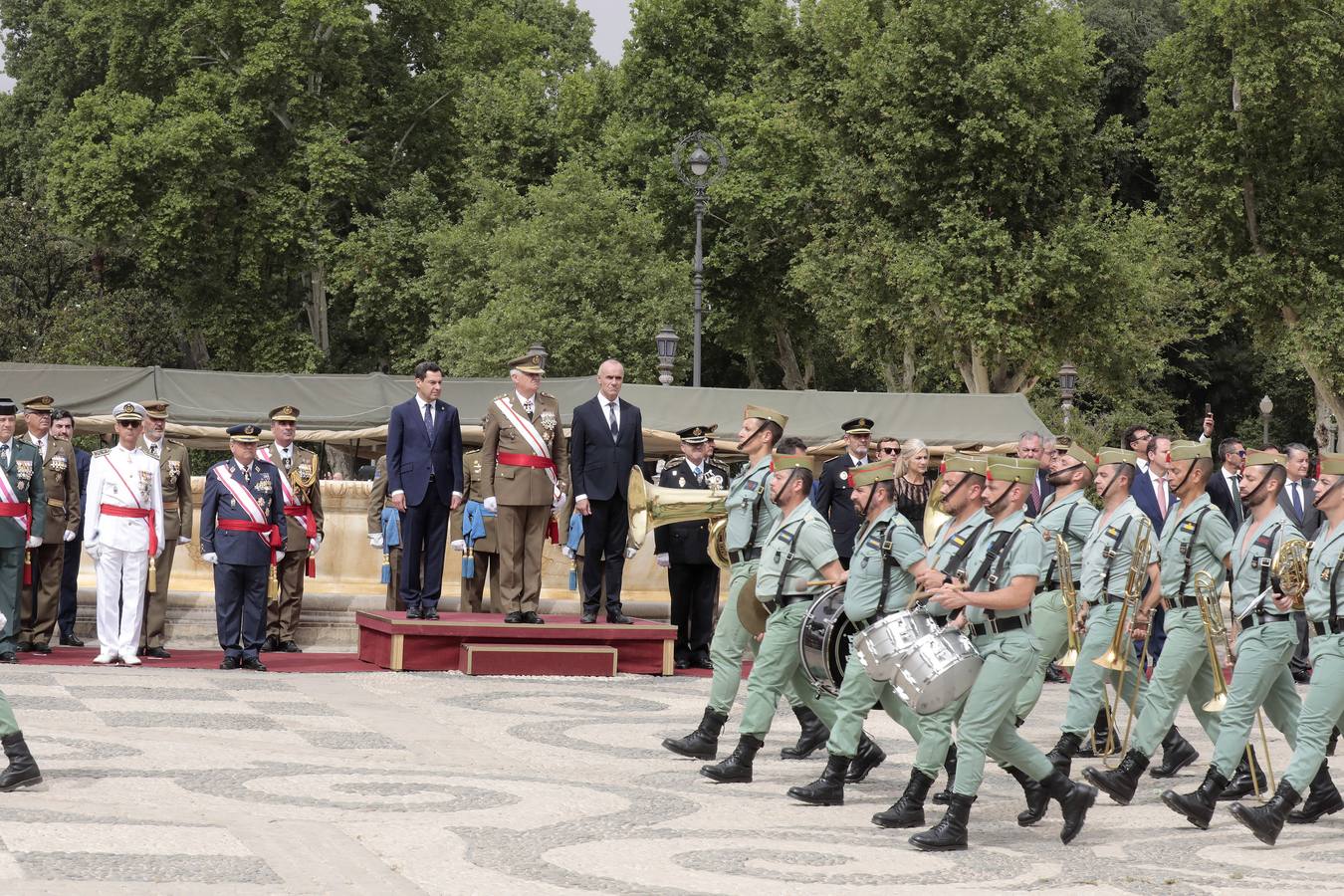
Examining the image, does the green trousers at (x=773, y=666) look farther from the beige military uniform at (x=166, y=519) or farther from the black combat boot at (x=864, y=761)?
the beige military uniform at (x=166, y=519)

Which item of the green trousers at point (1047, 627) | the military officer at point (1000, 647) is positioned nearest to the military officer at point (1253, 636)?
the military officer at point (1000, 647)

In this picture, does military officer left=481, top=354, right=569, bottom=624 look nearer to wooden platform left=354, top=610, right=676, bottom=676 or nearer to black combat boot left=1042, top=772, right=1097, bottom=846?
wooden platform left=354, top=610, right=676, bottom=676

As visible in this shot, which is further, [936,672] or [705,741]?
[705,741]

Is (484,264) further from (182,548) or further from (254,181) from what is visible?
(182,548)

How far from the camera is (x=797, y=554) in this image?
995cm

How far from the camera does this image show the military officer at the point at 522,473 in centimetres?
1457

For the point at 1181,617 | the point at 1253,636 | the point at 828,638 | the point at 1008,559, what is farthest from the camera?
the point at 1181,617

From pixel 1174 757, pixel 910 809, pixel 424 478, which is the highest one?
pixel 424 478

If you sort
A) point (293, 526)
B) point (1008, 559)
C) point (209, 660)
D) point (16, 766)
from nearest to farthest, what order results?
point (1008, 559) → point (16, 766) → point (209, 660) → point (293, 526)

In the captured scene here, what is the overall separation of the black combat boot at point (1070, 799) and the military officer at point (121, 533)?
28.3 ft

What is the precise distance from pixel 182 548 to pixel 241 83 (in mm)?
29567

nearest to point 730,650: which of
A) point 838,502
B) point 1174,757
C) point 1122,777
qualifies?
point 1122,777

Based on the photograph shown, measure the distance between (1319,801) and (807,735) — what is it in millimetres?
2997

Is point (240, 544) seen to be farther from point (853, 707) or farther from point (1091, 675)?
point (1091, 675)
